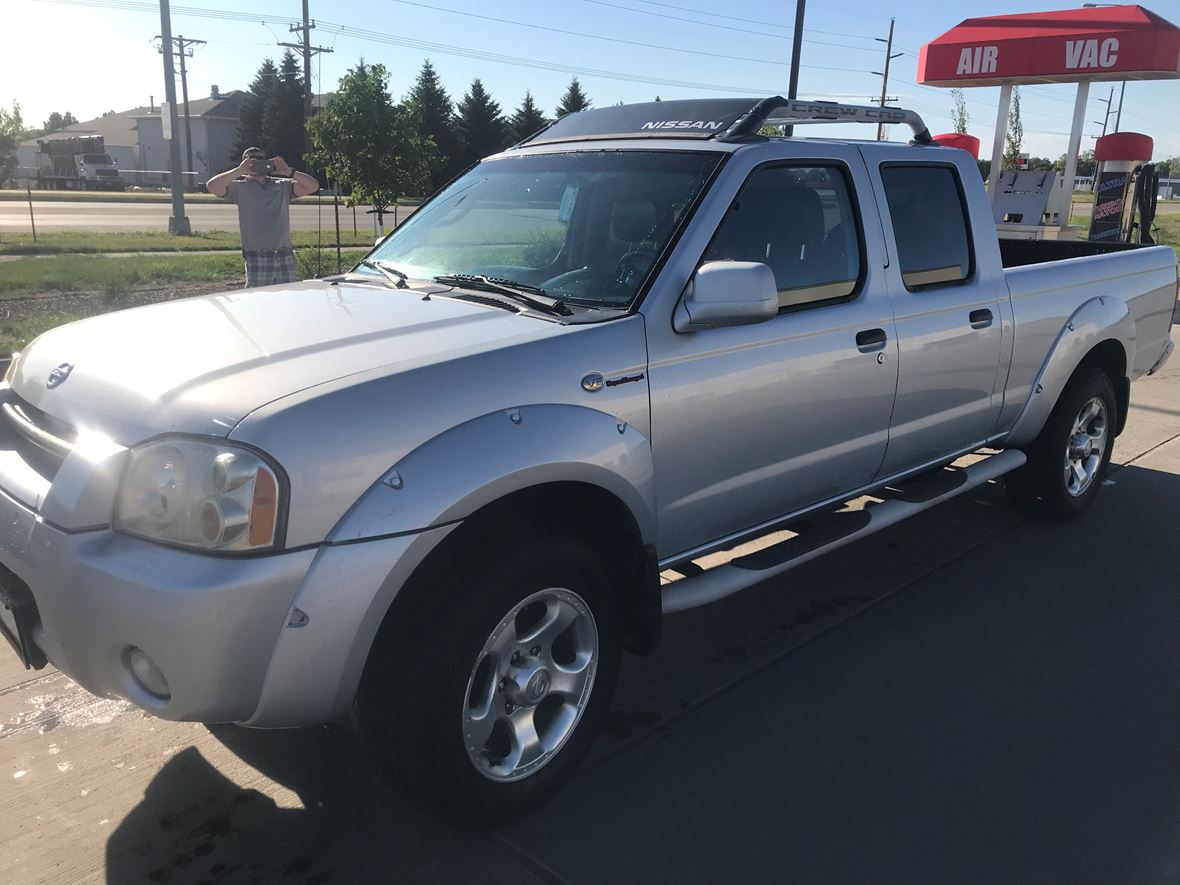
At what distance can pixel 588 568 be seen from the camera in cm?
268

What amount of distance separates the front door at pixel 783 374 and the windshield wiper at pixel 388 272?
1022 mm

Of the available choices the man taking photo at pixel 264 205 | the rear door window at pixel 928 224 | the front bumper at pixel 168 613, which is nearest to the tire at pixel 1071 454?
the rear door window at pixel 928 224

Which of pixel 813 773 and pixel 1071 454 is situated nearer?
pixel 813 773

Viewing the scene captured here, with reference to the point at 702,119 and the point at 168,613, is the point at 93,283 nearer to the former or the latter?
the point at 702,119

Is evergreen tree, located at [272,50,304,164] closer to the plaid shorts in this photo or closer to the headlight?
the plaid shorts

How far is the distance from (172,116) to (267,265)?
705 inches

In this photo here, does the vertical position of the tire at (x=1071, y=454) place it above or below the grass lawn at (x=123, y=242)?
below

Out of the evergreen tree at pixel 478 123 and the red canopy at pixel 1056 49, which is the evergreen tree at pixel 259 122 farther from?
the red canopy at pixel 1056 49

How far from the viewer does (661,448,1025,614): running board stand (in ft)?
10.3

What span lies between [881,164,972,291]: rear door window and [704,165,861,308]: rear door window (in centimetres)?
31

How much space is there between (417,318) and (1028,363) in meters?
3.20

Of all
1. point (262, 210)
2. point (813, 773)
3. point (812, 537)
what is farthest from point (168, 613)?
point (262, 210)

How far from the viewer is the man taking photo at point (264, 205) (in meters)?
7.70

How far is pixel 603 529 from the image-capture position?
2863 millimetres
